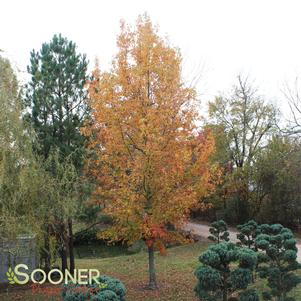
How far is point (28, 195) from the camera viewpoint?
296 inches

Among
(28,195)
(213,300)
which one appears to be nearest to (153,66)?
(28,195)

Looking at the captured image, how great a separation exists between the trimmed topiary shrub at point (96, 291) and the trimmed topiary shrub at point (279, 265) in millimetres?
2933

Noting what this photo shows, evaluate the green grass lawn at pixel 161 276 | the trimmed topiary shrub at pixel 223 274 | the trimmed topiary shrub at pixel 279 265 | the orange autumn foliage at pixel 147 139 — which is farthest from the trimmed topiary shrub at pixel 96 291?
the trimmed topiary shrub at pixel 279 265

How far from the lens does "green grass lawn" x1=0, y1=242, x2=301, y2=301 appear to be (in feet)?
29.2

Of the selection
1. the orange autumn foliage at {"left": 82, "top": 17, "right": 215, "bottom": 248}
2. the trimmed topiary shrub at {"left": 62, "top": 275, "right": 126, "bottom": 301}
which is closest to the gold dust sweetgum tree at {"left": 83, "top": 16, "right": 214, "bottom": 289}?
the orange autumn foliage at {"left": 82, "top": 17, "right": 215, "bottom": 248}

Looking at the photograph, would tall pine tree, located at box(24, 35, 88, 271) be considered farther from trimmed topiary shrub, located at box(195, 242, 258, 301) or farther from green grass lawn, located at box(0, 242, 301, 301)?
trimmed topiary shrub, located at box(195, 242, 258, 301)

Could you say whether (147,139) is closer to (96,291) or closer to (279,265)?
(96,291)

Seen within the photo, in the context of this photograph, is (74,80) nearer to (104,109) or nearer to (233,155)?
(104,109)

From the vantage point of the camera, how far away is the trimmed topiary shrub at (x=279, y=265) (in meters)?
7.47

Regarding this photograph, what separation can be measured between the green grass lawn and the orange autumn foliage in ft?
3.75

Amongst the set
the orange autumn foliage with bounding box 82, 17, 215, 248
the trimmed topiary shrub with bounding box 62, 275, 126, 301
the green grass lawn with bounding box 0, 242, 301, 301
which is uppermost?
the orange autumn foliage with bounding box 82, 17, 215, 248

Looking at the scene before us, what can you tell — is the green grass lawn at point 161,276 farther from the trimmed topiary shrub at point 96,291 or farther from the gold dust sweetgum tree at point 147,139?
the trimmed topiary shrub at point 96,291

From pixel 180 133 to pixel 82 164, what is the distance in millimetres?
3326

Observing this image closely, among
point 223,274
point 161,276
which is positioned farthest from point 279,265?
point 161,276
